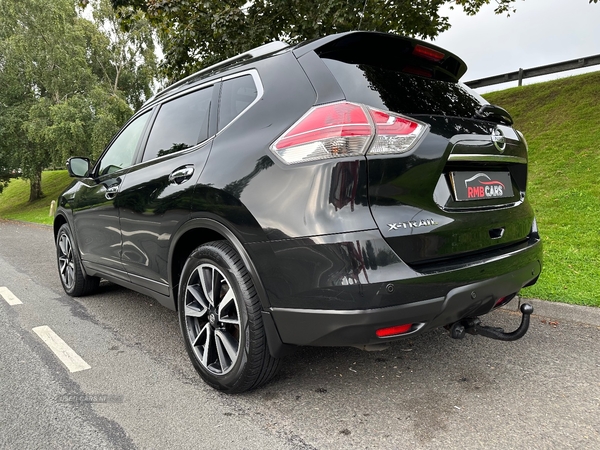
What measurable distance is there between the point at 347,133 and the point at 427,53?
0.98 metres

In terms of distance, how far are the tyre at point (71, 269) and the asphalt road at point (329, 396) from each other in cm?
109

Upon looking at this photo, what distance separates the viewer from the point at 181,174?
2.70 metres

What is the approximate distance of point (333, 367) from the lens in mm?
2795

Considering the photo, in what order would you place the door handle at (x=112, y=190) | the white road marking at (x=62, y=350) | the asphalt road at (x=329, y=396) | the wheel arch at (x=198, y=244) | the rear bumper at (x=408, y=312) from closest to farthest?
the rear bumper at (x=408, y=312), the asphalt road at (x=329, y=396), the wheel arch at (x=198, y=244), the white road marking at (x=62, y=350), the door handle at (x=112, y=190)

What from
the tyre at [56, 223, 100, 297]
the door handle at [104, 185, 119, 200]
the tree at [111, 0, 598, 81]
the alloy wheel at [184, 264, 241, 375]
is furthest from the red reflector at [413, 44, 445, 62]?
the tree at [111, 0, 598, 81]

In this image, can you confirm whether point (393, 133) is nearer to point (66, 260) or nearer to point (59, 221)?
point (66, 260)

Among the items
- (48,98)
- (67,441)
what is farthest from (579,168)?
(48,98)

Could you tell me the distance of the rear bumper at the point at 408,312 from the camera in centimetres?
190

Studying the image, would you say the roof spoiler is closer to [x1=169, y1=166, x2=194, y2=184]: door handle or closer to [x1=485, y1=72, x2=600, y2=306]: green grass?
[x1=169, y1=166, x2=194, y2=184]: door handle

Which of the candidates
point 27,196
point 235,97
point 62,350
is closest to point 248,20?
point 235,97

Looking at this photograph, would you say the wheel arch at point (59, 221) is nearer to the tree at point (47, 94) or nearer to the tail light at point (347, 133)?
the tail light at point (347, 133)

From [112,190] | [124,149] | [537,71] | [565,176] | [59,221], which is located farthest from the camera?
[537,71]

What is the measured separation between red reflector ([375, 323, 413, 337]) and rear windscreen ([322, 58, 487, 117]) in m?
0.97

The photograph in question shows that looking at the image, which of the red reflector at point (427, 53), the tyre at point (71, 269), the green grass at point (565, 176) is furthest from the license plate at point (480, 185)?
the tyre at point (71, 269)
